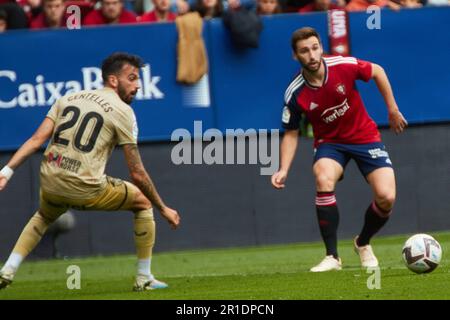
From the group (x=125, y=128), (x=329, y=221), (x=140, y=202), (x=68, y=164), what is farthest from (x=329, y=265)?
(x=68, y=164)

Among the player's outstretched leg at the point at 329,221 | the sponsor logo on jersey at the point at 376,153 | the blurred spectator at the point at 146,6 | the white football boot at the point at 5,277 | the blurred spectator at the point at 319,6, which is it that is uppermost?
the blurred spectator at the point at 146,6

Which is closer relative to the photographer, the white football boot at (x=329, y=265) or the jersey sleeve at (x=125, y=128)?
the jersey sleeve at (x=125, y=128)

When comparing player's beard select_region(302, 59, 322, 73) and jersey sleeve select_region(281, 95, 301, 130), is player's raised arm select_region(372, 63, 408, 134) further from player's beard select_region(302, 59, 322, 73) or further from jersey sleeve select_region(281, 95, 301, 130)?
jersey sleeve select_region(281, 95, 301, 130)

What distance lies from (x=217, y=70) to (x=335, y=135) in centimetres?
448

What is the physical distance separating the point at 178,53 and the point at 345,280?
620 cm

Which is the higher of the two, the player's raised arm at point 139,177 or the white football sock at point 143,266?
the player's raised arm at point 139,177

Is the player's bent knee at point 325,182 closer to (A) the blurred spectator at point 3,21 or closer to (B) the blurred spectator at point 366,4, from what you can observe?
(B) the blurred spectator at point 366,4

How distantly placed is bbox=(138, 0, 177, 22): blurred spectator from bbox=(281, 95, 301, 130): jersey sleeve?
4.69 metres

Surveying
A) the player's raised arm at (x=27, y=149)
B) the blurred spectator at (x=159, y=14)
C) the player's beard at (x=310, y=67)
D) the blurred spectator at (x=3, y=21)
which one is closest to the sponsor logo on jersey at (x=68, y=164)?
the player's raised arm at (x=27, y=149)

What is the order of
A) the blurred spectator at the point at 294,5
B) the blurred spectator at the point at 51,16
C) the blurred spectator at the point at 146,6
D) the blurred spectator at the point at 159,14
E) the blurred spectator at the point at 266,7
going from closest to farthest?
the blurred spectator at the point at 51,16
the blurred spectator at the point at 159,14
the blurred spectator at the point at 266,7
the blurred spectator at the point at 294,5
the blurred spectator at the point at 146,6

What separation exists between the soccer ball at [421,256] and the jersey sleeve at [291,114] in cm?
185

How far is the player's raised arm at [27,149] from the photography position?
10.6 metres

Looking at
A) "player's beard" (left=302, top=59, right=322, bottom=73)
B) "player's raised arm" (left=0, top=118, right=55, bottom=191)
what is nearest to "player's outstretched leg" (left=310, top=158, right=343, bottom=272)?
"player's beard" (left=302, top=59, right=322, bottom=73)

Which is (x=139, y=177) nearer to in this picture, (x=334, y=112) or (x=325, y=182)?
(x=325, y=182)
